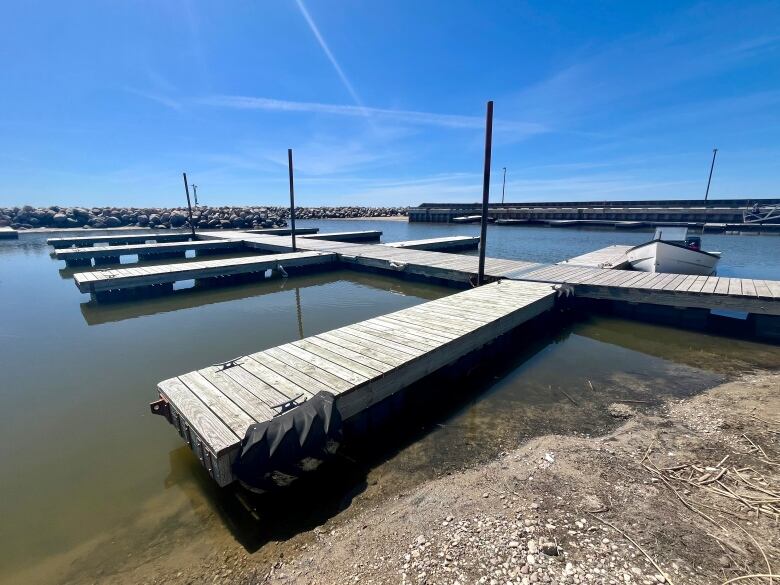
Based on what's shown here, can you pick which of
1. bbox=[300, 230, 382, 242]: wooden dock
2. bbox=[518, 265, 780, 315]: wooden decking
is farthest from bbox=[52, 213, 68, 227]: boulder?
bbox=[518, 265, 780, 315]: wooden decking

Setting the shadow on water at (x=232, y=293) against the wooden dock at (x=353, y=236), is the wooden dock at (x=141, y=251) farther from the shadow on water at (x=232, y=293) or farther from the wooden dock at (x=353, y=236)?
the shadow on water at (x=232, y=293)

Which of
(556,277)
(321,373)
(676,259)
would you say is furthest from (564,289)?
(321,373)

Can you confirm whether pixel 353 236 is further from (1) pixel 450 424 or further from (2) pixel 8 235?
(2) pixel 8 235

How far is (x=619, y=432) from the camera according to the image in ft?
14.1

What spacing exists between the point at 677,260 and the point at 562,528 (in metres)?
12.5

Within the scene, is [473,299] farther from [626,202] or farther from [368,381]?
[626,202]

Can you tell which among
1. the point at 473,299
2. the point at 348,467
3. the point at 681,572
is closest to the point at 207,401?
the point at 348,467

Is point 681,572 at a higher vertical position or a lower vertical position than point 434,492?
higher

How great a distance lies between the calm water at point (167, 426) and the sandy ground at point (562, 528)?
0.99 ft

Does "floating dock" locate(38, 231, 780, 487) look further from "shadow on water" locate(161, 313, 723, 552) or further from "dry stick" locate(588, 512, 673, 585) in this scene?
"dry stick" locate(588, 512, 673, 585)

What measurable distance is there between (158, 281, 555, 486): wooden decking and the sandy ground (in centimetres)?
98

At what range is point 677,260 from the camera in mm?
11688

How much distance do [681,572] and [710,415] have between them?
312 cm

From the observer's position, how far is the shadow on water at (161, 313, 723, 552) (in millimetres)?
3357
